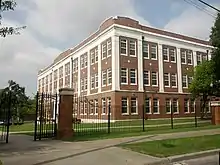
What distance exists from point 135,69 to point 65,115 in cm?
2708

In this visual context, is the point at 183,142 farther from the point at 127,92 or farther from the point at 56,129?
the point at 127,92

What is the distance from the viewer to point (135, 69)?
1668 inches

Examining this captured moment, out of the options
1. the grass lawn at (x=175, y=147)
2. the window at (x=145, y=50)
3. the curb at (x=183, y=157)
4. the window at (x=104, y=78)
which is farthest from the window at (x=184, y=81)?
the curb at (x=183, y=157)

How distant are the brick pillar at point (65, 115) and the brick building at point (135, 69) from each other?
20904mm

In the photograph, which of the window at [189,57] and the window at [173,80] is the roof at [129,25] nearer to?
the window at [189,57]

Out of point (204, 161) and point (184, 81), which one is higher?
point (184, 81)

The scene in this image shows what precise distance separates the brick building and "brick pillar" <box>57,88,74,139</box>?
20904mm

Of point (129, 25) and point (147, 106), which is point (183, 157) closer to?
point (147, 106)

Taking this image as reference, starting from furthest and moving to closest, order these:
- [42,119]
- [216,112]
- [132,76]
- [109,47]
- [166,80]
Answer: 1. [166,80]
2. [109,47]
3. [132,76]
4. [216,112]
5. [42,119]

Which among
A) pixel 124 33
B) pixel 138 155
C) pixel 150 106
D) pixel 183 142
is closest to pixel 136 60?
pixel 124 33

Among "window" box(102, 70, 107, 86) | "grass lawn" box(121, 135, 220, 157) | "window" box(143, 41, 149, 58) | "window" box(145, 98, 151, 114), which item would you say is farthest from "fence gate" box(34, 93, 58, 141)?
"window" box(143, 41, 149, 58)

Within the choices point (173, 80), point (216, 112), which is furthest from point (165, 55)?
point (216, 112)

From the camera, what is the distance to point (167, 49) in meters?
46.7

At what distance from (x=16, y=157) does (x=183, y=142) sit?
6.72 m
